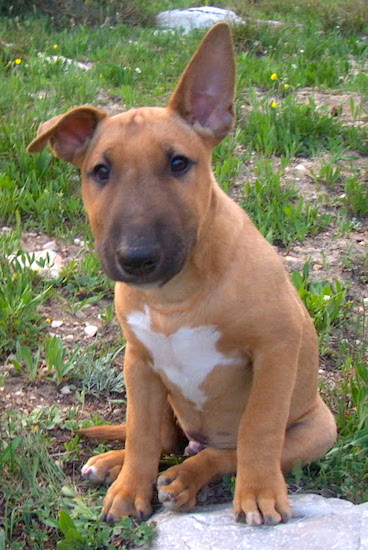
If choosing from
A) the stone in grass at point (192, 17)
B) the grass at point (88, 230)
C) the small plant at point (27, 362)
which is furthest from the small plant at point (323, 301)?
the stone in grass at point (192, 17)

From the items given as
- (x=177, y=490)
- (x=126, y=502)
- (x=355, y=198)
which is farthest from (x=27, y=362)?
(x=355, y=198)

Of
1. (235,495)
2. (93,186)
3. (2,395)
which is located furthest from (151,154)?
(2,395)

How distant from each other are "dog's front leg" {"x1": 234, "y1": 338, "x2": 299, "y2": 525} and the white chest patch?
7.4 inches

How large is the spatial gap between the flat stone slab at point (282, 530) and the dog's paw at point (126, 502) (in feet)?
0.29

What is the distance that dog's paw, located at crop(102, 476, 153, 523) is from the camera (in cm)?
310

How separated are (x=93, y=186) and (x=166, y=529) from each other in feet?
3.98

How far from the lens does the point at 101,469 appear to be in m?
3.31

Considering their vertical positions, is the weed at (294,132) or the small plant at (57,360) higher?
the small plant at (57,360)

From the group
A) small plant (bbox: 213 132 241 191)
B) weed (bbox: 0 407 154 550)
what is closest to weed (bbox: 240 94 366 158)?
small plant (bbox: 213 132 241 191)

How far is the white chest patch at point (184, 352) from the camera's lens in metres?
3.07

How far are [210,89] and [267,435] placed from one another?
1264mm

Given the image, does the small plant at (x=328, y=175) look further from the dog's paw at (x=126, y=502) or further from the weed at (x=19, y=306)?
the dog's paw at (x=126, y=502)

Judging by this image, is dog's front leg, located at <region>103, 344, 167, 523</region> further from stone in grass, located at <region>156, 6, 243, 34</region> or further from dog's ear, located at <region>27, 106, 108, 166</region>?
stone in grass, located at <region>156, 6, 243, 34</region>

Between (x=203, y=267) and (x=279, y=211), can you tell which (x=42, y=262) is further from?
(x=203, y=267)
